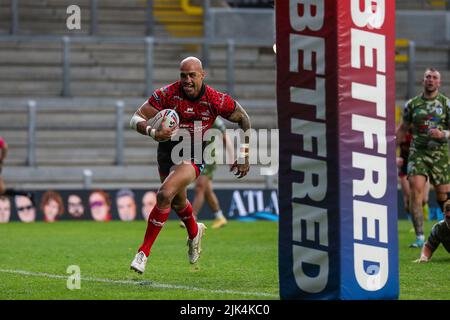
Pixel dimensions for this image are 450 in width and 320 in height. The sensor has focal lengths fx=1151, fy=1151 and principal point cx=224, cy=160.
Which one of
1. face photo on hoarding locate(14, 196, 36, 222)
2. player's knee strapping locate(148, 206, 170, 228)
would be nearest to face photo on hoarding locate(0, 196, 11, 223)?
face photo on hoarding locate(14, 196, 36, 222)

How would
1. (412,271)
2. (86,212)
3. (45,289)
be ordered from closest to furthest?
→ 1. (45,289)
2. (412,271)
3. (86,212)

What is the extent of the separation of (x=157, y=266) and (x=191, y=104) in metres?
2.09

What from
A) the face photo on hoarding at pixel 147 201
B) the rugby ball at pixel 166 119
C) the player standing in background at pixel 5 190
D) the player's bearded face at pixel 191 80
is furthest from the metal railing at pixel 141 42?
the rugby ball at pixel 166 119

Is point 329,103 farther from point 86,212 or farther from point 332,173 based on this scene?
point 86,212

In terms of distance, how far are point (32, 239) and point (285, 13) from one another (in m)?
9.94

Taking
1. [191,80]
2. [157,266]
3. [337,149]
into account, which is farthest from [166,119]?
[337,149]

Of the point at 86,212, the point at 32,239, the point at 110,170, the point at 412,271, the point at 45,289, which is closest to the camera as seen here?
the point at 45,289

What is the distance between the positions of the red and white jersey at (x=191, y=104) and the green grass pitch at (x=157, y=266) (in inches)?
63.8

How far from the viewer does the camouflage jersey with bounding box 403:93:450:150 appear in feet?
50.2

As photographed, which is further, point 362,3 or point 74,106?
point 74,106

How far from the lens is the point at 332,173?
8.52 metres

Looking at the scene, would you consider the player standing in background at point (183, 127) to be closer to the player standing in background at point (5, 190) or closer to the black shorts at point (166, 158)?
the black shorts at point (166, 158)

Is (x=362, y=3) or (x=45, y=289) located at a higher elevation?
(x=362, y=3)
